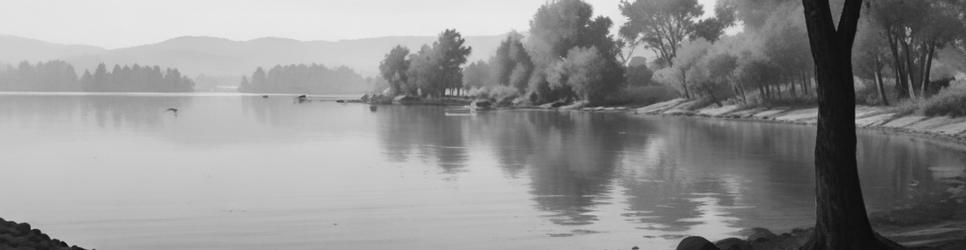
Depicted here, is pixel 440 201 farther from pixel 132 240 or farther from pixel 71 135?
pixel 71 135

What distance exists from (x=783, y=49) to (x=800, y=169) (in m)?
48.0

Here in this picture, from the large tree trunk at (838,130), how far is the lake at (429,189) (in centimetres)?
464

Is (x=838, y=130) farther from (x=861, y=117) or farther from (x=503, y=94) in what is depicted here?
(x=503, y=94)

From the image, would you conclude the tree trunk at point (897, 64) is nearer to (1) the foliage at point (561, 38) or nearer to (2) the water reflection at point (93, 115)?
(2) the water reflection at point (93, 115)

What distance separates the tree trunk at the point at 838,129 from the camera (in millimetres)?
A: 13047

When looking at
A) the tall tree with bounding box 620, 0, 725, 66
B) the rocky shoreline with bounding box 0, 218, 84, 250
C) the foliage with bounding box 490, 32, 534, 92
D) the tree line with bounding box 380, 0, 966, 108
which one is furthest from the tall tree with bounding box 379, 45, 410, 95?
the rocky shoreline with bounding box 0, 218, 84, 250

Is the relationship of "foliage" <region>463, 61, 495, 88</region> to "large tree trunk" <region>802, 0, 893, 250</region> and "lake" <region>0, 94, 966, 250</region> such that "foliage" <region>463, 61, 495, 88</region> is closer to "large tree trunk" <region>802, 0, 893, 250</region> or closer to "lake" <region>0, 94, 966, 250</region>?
"lake" <region>0, 94, 966, 250</region>

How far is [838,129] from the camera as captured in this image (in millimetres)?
13141

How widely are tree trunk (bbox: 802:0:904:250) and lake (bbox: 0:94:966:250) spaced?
4.62 metres

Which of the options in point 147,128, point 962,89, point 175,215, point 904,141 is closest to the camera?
point 175,215

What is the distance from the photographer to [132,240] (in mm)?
18484

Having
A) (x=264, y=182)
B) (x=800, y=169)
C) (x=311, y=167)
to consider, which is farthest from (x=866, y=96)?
(x=264, y=182)

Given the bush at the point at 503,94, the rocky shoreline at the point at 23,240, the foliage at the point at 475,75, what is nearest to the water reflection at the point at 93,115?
the bush at the point at 503,94

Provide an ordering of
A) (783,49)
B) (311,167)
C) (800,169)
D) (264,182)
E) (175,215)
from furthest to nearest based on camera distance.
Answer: (783,49), (311,167), (800,169), (264,182), (175,215)
